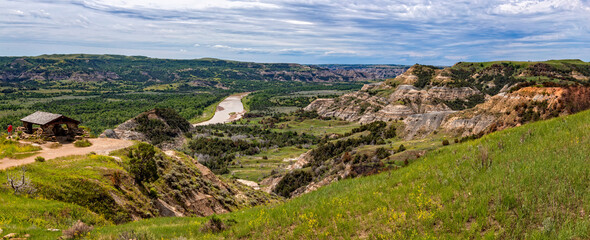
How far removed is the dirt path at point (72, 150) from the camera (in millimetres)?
20703

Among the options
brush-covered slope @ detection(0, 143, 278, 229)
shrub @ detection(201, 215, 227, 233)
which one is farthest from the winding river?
shrub @ detection(201, 215, 227, 233)

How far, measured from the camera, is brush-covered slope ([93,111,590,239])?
6.90 metres

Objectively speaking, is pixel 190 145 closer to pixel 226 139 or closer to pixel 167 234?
pixel 226 139

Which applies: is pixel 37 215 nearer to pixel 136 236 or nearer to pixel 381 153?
pixel 136 236

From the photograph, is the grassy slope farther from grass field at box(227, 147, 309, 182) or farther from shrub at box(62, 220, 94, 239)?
grass field at box(227, 147, 309, 182)

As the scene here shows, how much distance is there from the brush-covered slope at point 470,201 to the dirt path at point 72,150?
15366mm

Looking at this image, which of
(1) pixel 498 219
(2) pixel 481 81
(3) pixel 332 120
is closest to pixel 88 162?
(1) pixel 498 219

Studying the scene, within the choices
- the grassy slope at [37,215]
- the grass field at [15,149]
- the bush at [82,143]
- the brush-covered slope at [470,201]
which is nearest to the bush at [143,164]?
the bush at [82,143]

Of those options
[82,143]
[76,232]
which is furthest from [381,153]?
[76,232]

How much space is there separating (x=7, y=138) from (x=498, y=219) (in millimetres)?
33548

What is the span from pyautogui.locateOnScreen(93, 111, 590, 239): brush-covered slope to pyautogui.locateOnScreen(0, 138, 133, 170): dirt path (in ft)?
50.4

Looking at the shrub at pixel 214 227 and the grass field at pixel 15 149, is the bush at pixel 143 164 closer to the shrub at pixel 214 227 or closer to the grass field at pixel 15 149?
the grass field at pixel 15 149

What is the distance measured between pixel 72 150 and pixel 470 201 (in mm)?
28769

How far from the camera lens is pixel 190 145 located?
302 feet
